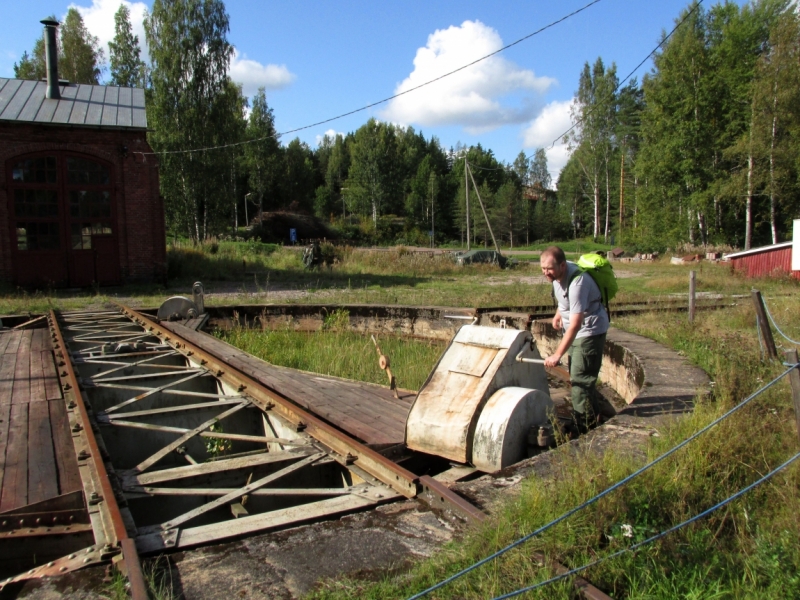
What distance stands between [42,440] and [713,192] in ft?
109

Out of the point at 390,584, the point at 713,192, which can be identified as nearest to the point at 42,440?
the point at 390,584

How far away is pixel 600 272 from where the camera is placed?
16.2 ft

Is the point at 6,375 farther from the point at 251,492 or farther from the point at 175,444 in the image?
the point at 251,492

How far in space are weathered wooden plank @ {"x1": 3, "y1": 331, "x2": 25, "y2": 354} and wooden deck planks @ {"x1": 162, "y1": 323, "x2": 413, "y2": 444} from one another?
101 inches

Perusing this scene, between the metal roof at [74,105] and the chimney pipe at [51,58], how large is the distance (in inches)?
10.1

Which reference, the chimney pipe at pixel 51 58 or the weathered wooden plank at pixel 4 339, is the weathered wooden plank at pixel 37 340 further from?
the chimney pipe at pixel 51 58

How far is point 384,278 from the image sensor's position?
845 inches

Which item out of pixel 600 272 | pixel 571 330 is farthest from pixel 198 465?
pixel 600 272

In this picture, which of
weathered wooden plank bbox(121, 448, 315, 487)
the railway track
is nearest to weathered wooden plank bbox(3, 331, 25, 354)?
the railway track

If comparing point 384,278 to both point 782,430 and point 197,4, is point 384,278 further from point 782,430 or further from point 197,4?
point 197,4

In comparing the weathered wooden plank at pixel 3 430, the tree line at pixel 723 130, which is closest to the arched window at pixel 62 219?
the weathered wooden plank at pixel 3 430

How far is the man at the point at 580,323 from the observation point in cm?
473

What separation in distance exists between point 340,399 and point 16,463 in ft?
9.37

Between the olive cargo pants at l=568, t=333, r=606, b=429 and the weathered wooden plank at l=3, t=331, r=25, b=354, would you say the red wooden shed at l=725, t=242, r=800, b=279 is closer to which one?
the olive cargo pants at l=568, t=333, r=606, b=429
